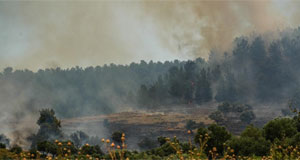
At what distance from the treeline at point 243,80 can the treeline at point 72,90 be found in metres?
17.5

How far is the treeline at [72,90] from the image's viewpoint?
142m

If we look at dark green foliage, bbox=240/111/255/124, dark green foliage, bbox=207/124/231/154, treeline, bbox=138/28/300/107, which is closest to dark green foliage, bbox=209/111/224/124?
dark green foliage, bbox=240/111/255/124

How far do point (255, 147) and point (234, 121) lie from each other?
7308 cm

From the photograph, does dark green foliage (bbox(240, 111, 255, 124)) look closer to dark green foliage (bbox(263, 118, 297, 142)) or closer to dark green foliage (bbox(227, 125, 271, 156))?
dark green foliage (bbox(263, 118, 297, 142))

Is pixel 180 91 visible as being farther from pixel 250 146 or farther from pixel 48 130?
pixel 250 146

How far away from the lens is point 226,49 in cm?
15412

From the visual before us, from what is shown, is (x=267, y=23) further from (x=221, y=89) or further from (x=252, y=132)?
(x=252, y=132)

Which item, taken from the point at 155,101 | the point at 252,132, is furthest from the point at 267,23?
the point at 252,132

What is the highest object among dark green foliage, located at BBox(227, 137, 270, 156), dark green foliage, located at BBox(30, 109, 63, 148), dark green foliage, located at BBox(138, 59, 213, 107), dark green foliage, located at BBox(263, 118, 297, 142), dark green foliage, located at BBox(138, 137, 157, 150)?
dark green foliage, located at BBox(138, 59, 213, 107)

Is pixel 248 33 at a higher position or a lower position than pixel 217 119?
higher

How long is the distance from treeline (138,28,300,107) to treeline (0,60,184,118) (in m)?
17.5

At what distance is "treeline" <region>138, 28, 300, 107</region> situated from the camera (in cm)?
12088

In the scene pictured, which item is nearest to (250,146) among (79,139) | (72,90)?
(79,139)

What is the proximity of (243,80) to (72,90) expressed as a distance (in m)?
72.2
